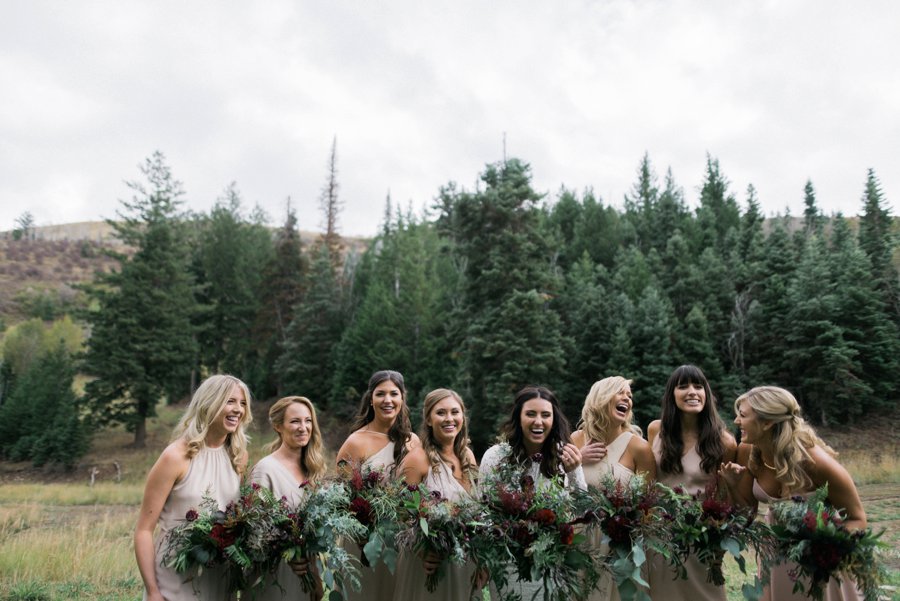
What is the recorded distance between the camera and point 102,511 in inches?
762

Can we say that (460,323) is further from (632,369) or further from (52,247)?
(52,247)

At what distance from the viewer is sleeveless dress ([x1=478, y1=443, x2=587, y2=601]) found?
188 inches

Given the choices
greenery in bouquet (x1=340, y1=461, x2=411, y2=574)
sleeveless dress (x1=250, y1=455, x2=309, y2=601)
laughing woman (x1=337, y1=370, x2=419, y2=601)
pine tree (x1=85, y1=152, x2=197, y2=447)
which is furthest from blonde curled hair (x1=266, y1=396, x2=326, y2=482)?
pine tree (x1=85, y1=152, x2=197, y2=447)

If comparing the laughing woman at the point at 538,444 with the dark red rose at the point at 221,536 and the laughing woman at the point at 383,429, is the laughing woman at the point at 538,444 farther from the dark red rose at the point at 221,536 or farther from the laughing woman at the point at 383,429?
the dark red rose at the point at 221,536

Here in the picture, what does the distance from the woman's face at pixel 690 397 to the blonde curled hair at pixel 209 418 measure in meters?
3.61

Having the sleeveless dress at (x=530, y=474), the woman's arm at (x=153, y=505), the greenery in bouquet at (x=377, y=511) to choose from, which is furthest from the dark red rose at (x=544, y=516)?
the woman's arm at (x=153, y=505)

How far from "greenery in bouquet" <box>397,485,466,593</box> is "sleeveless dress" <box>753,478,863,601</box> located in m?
2.35

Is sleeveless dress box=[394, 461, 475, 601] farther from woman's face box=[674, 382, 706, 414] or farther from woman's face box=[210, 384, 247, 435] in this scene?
woman's face box=[674, 382, 706, 414]

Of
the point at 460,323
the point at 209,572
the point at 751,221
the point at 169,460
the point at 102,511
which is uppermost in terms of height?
the point at 751,221

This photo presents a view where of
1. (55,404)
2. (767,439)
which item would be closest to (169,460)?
(767,439)

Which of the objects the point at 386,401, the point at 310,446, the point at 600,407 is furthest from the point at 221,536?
the point at 600,407

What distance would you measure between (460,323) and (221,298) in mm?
26768

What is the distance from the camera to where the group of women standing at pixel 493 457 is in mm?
4531

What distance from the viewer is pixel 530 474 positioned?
5070mm
